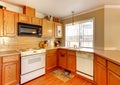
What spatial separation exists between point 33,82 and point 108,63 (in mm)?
2057

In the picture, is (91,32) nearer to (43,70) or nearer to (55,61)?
(55,61)

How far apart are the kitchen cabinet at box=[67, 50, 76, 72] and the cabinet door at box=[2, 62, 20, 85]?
172 cm

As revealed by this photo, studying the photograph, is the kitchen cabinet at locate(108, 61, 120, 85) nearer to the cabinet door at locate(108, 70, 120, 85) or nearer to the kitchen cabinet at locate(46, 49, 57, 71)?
the cabinet door at locate(108, 70, 120, 85)

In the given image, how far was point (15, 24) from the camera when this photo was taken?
2557mm

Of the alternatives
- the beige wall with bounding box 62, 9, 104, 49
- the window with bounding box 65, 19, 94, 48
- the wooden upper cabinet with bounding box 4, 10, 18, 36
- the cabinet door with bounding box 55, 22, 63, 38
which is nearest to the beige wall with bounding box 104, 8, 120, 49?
the beige wall with bounding box 62, 9, 104, 49

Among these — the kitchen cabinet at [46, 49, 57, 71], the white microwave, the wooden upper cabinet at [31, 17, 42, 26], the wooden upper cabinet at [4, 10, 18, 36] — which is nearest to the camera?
the wooden upper cabinet at [4, 10, 18, 36]

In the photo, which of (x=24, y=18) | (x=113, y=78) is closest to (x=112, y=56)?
(x=113, y=78)

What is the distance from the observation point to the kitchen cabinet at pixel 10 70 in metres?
2.08

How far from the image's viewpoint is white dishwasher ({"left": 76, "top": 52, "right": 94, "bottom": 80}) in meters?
2.58

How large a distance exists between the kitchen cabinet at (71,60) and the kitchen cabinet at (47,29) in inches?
42.9

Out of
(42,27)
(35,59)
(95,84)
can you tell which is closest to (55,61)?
(35,59)

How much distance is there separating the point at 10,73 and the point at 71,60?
193 cm

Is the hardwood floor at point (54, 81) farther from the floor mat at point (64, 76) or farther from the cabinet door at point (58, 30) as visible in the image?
the cabinet door at point (58, 30)

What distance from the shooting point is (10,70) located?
218cm
